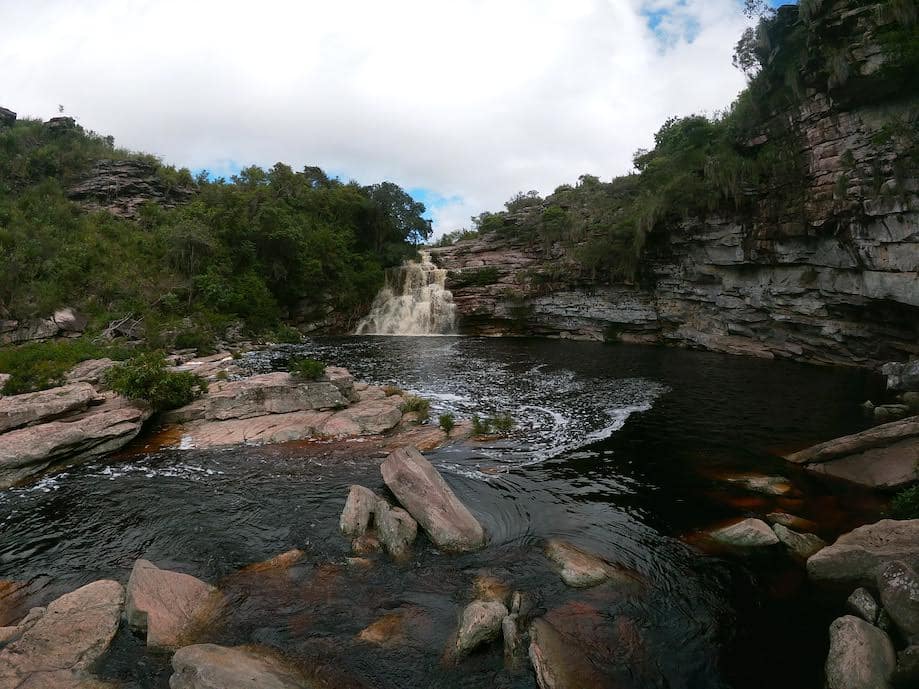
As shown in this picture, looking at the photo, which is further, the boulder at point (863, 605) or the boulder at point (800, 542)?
the boulder at point (800, 542)

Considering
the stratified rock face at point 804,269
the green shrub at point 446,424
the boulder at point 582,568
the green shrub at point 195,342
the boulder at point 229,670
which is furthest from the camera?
the green shrub at point 195,342

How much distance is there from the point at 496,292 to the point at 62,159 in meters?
39.7

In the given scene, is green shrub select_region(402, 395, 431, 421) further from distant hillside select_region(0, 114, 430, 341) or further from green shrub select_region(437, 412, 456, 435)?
distant hillside select_region(0, 114, 430, 341)

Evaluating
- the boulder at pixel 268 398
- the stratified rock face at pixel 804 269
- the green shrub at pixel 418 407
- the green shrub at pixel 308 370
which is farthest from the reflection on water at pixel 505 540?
the stratified rock face at pixel 804 269

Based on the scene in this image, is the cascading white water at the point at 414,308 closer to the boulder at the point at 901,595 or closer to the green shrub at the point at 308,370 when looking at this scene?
the green shrub at the point at 308,370

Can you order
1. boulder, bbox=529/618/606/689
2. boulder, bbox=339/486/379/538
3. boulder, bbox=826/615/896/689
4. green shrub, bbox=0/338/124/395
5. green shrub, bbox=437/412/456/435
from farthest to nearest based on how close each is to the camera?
green shrub, bbox=0/338/124/395 < green shrub, bbox=437/412/456/435 < boulder, bbox=339/486/379/538 < boulder, bbox=529/618/606/689 < boulder, bbox=826/615/896/689

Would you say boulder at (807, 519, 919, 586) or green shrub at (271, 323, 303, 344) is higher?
green shrub at (271, 323, 303, 344)

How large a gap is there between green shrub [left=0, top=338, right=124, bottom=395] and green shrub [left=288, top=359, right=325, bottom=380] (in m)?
7.25

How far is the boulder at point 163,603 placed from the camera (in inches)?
204

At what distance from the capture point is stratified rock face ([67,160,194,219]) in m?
40.4

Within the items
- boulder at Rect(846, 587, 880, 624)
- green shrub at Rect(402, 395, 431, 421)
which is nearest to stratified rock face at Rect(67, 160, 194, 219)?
green shrub at Rect(402, 395, 431, 421)

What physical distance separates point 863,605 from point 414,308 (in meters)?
39.1

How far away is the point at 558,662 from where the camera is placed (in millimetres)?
4902

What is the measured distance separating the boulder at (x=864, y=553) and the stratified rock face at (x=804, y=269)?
1850 cm
